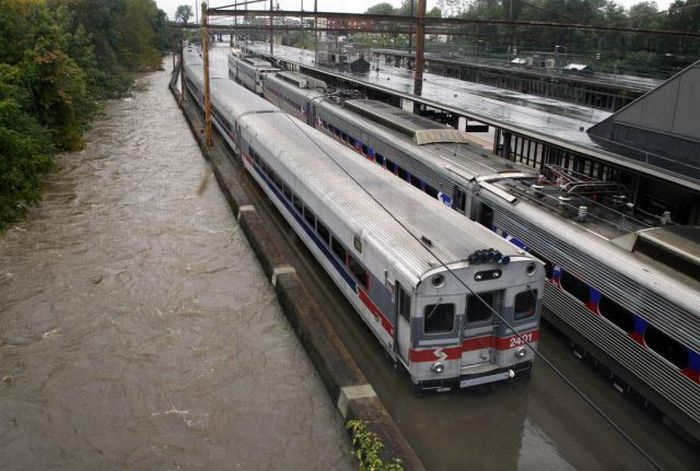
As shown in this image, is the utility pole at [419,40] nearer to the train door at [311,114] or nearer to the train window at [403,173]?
the train door at [311,114]

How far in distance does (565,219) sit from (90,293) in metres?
11.3

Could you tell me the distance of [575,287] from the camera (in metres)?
10.8

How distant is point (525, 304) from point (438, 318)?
1559 mm

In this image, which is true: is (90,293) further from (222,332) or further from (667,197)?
Result: (667,197)

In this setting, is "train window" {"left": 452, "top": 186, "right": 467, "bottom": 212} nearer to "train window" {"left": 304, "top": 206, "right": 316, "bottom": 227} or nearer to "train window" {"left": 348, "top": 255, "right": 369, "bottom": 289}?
"train window" {"left": 304, "top": 206, "right": 316, "bottom": 227}

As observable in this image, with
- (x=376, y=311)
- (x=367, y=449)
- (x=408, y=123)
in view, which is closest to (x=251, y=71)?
(x=408, y=123)

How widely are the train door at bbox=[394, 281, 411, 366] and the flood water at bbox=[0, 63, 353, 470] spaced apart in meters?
1.61

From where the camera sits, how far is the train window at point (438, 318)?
30.7 feet

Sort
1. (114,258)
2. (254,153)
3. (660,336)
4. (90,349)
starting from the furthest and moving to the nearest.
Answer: (254,153), (114,258), (90,349), (660,336)

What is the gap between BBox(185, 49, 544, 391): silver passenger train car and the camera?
30.7 feet

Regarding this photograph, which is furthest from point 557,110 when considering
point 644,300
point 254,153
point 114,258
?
point 114,258

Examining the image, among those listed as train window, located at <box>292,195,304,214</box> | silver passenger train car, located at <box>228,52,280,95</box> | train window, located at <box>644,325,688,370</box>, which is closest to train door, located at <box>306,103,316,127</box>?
train window, located at <box>292,195,304,214</box>

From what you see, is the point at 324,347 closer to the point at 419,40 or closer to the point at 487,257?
the point at 487,257

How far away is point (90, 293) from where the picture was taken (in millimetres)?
15453
